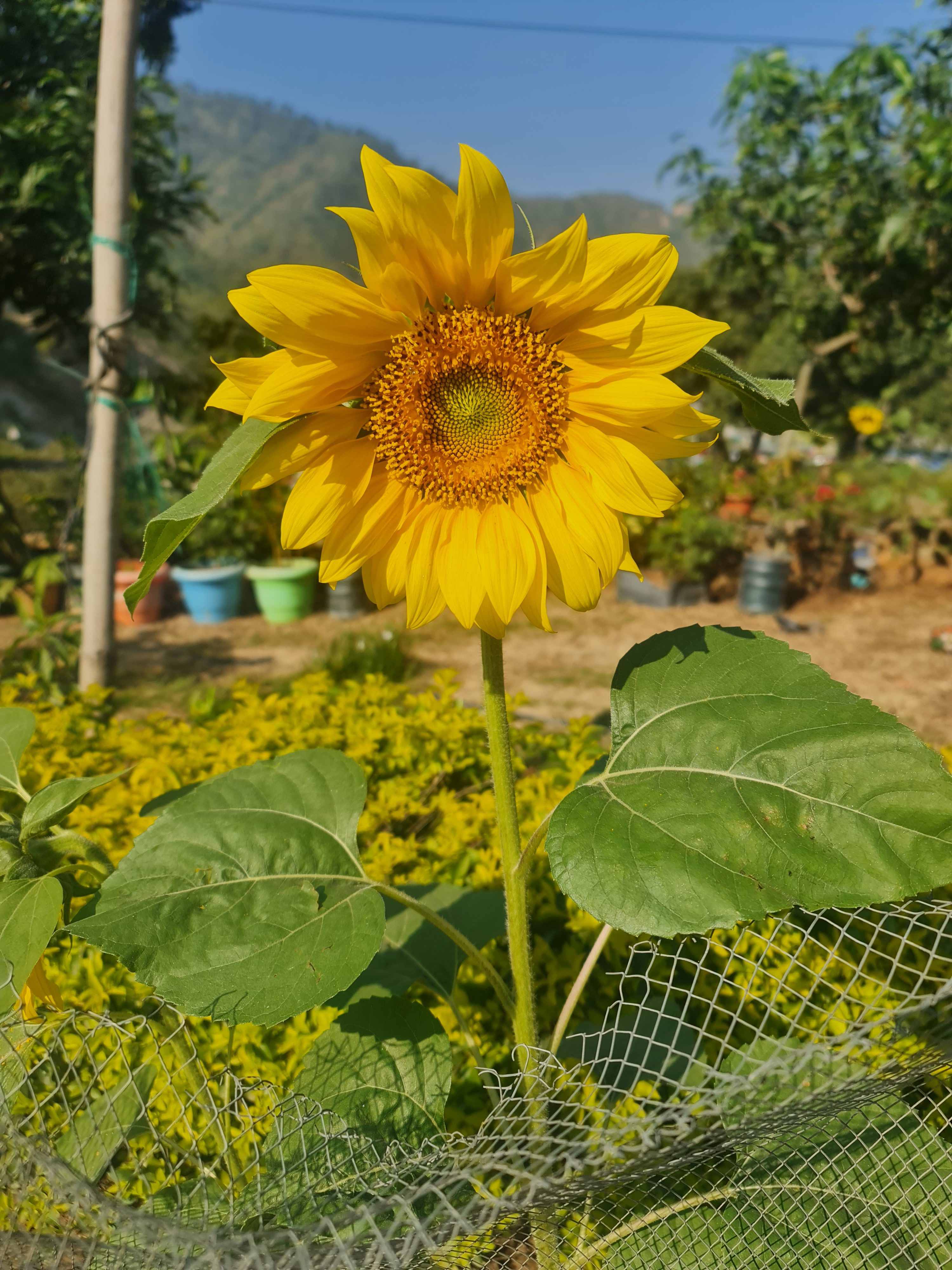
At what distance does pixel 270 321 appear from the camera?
741mm

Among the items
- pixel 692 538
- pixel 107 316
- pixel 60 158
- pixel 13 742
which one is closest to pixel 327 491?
pixel 13 742

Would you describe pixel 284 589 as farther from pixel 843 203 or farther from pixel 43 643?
pixel 843 203

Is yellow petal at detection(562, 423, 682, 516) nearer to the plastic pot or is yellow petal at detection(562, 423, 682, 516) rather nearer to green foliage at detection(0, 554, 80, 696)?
green foliage at detection(0, 554, 80, 696)

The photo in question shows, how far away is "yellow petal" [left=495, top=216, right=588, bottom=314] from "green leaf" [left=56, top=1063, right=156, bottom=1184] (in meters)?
0.82

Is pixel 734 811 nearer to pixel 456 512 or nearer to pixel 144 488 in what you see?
pixel 456 512

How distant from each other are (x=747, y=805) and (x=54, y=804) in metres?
0.67

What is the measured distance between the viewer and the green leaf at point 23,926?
767 millimetres

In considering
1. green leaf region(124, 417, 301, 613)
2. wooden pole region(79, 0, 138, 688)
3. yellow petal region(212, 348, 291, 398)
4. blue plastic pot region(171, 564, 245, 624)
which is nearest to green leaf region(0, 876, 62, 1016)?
green leaf region(124, 417, 301, 613)

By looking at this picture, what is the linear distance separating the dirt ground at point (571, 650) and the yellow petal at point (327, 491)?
337 cm

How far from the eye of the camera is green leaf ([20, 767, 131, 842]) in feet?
2.91

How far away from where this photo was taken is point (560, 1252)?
931 mm

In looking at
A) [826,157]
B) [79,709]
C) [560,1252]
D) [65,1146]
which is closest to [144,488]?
[79,709]

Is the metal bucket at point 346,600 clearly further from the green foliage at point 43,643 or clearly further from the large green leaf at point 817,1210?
the large green leaf at point 817,1210

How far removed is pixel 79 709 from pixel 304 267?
172 cm
